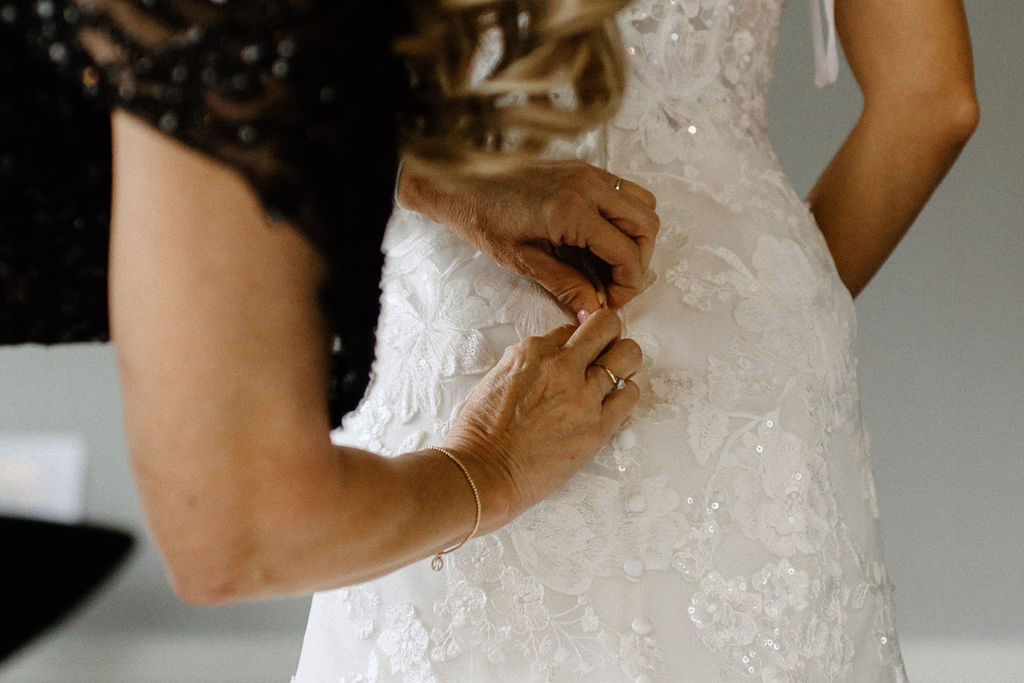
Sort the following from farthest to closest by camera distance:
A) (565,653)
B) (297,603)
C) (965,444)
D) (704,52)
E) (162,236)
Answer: (297,603)
(965,444)
(704,52)
(565,653)
(162,236)

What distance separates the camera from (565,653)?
0.65 metres

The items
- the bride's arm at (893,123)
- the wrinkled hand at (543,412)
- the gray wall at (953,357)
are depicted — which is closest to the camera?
the wrinkled hand at (543,412)

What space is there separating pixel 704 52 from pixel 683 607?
448 millimetres

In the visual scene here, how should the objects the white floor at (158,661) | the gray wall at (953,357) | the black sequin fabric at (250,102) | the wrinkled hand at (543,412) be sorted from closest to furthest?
the black sequin fabric at (250,102)
the wrinkled hand at (543,412)
the gray wall at (953,357)
the white floor at (158,661)

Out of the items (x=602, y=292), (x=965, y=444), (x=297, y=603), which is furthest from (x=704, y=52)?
(x=297, y=603)

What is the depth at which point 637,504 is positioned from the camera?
661mm

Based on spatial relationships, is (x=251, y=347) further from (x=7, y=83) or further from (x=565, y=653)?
(x=565, y=653)

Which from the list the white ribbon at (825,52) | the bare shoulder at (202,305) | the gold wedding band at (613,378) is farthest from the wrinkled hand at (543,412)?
the white ribbon at (825,52)

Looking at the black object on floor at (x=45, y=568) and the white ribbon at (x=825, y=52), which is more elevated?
the white ribbon at (x=825, y=52)

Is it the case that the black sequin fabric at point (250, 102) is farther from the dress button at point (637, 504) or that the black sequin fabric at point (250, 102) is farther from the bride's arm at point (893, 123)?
the bride's arm at point (893, 123)

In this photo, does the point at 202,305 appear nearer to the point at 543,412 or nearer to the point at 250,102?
the point at 250,102

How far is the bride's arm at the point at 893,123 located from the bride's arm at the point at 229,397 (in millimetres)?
662

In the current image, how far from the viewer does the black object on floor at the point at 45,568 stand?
1.92 metres

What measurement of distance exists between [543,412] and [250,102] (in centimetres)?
33
